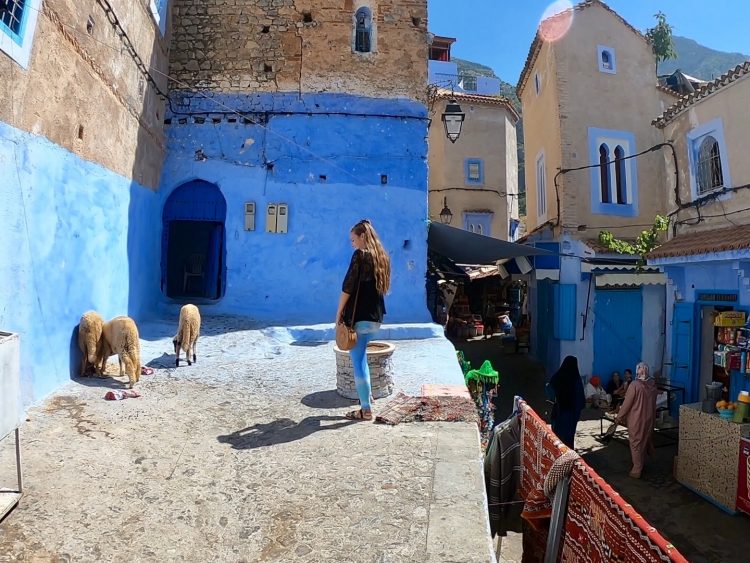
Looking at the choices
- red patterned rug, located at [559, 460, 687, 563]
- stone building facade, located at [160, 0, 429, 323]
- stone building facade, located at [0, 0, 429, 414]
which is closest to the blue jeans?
red patterned rug, located at [559, 460, 687, 563]

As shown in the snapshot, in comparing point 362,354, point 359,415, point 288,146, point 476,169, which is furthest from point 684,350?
point 476,169

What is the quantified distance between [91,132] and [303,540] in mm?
5680

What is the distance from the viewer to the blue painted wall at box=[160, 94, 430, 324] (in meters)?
9.61

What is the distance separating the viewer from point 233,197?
9656mm

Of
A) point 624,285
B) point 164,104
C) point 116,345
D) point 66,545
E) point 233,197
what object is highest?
point 164,104

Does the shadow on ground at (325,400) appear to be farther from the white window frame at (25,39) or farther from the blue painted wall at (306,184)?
the blue painted wall at (306,184)

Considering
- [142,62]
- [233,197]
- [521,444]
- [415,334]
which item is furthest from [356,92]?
[521,444]

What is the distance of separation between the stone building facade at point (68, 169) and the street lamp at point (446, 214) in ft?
45.2

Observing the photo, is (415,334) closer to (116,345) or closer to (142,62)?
(116,345)

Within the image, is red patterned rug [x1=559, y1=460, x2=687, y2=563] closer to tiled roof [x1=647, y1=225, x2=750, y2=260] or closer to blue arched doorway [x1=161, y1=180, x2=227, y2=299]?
tiled roof [x1=647, y1=225, x2=750, y2=260]

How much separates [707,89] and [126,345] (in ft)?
33.8

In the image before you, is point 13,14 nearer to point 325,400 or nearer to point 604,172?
point 325,400

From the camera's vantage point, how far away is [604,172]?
1325 centimetres

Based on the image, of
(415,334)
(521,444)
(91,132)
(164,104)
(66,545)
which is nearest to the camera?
(66,545)
